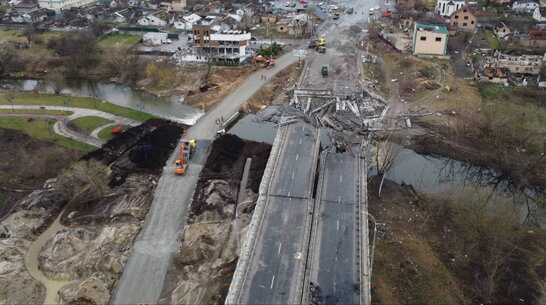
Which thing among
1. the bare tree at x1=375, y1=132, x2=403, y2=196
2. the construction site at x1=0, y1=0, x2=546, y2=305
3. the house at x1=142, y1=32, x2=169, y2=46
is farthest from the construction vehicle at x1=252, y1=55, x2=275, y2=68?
the bare tree at x1=375, y1=132, x2=403, y2=196

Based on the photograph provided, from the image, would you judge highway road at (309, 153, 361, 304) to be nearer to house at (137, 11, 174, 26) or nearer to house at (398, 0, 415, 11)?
house at (137, 11, 174, 26)

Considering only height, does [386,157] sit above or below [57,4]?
below

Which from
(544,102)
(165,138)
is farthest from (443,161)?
(165,138)

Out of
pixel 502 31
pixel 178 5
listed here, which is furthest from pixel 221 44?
pixel 502 31

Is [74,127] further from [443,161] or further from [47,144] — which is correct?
[443,161]

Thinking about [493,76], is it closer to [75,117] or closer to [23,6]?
[75,117]

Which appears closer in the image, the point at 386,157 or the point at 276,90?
the point at 386,157
